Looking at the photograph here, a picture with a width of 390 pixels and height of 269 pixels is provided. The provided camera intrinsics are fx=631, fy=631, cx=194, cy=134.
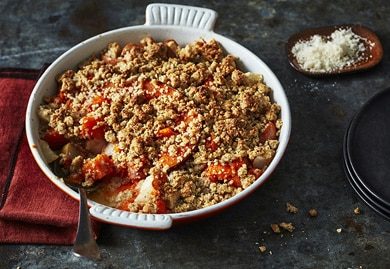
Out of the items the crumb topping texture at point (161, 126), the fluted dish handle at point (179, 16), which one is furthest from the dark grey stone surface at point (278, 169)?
the fluted dish handle at point (179, 16)

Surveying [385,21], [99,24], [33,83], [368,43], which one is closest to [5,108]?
[33,83]

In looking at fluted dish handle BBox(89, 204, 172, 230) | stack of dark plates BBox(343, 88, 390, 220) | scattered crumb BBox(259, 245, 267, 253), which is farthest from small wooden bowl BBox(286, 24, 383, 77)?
fluted dish handle BBox(89, 204, 172, 230)

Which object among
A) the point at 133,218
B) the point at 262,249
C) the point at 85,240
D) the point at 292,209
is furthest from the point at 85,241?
the point at 292,209

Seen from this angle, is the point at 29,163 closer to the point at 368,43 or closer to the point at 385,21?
the point at 368,43

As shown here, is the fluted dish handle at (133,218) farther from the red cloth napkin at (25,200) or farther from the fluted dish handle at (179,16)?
the fluted dish handle at (179,16)

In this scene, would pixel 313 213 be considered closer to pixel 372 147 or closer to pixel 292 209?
pixel 292 209

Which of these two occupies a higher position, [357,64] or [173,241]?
[357,64]
